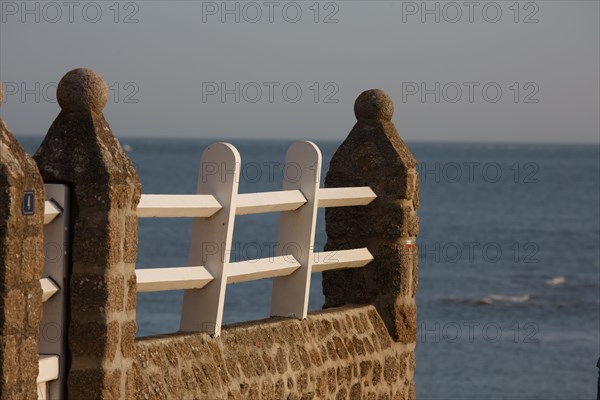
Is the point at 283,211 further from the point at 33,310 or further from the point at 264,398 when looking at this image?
the point at 33,310

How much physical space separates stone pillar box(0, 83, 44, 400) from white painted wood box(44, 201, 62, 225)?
13.0 inches

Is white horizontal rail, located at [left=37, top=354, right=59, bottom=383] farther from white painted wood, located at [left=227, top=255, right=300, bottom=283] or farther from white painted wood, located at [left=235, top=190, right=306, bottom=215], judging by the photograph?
white painted wood, located at [left=235, top=190, right=306, bottom=215]

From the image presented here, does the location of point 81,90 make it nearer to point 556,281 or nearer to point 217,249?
point 217,249

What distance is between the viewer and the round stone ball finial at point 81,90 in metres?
6.81

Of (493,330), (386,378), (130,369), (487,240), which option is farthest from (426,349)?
(487,240)

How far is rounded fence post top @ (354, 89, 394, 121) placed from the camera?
10.1 m

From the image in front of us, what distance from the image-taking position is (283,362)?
8539 millimetres

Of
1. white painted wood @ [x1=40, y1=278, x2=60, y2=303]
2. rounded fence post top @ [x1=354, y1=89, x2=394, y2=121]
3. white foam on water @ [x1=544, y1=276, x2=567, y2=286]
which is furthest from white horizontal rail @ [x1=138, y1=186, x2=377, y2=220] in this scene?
white foam on water @ [x1=544, y1=276, x2=567, y2=286]

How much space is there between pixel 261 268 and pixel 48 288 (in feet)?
6.47

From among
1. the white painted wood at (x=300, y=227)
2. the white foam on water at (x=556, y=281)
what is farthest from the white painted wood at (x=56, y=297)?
the white foam on water at (x=556, y=281)

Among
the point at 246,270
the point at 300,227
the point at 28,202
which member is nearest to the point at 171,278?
the point at 246,270

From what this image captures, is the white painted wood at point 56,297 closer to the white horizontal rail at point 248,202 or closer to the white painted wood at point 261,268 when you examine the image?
the white horizontal rail at point 248,202

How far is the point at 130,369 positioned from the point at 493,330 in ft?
102

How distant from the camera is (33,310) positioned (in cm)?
620
